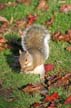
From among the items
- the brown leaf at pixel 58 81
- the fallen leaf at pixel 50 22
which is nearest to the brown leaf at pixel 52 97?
the brown leaf at pixel 58 81

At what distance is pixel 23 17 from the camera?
8.52 meters

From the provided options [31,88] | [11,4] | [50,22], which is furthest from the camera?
[11,4]

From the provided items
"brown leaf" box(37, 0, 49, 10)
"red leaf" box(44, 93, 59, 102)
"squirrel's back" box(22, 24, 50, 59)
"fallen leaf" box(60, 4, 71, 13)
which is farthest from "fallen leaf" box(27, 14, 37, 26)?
"red leaf" box(44, 93, 59, 102)

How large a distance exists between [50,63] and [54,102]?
112cm

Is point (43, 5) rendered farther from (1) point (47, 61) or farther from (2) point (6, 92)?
(2) point (6, 92)

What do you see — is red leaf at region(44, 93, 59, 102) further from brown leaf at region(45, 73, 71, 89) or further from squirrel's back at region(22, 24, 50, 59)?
squirrel's back at region(22, 24, 50, 59)

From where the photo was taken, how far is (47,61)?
7.06 m

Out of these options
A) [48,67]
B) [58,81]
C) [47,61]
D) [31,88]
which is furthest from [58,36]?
[31,88]

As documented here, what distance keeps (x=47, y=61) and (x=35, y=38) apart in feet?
1.30

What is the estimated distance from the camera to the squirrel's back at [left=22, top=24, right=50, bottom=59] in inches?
270

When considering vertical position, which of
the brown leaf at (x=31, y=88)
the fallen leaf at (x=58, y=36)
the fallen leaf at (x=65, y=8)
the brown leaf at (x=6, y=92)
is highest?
the fallen leaf at (x=65, y=8)

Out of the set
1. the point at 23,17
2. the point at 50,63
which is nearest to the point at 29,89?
the point at 50,63

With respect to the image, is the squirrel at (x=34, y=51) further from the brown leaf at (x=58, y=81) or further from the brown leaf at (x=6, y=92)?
the brown leaf at (x=6, y=92)

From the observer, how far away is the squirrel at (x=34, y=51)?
6445 millimetres
